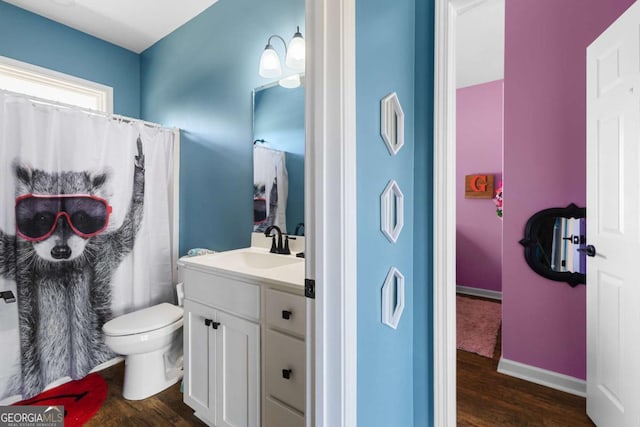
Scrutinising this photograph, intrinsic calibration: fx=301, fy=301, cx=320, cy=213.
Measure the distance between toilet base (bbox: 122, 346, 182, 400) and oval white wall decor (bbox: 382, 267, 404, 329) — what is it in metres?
1.57

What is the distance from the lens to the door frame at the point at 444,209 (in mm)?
1187

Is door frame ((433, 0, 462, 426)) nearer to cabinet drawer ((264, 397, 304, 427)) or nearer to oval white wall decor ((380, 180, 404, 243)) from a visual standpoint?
oval white wall decor ((380, 180, 404, 243))

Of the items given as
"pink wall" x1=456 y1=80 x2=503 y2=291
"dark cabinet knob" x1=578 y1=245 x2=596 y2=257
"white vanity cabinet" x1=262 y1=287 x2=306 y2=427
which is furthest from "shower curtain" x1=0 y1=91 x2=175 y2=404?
"pink wall" x1=456 y1=80 x2=503 y2=291

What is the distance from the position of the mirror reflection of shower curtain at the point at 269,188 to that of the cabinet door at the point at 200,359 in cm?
67

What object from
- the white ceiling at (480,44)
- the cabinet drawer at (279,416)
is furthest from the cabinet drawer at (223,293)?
the white ceiling at (480,44)

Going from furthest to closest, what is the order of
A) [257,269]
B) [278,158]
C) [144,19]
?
[144,19]
[278,158]
[257,269]

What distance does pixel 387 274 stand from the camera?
1.06m

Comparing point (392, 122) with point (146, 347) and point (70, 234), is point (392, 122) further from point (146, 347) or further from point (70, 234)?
point (70, 234)

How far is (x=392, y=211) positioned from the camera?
42.6 inches

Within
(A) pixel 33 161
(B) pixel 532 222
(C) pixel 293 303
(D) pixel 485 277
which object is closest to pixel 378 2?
(C) pixel 293 303

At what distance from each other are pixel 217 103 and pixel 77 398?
6.98 ft

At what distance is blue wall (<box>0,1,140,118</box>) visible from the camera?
228 centimetres

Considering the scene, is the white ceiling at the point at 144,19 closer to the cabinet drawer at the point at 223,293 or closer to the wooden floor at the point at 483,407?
the cabinet drawer at the point at 223,293

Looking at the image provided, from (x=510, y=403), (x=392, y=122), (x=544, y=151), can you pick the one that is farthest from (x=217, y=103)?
(x=510, y=403)
